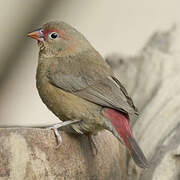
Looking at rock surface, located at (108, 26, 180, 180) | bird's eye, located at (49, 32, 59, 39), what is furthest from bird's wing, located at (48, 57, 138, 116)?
rock surface, located at (108, 26, 180, 180)

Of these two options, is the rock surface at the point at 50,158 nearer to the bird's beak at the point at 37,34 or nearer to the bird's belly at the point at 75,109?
the bird's belly at the point at 75,109

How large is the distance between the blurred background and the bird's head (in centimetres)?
176

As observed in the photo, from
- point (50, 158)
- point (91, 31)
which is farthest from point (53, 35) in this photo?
point (91, 31)

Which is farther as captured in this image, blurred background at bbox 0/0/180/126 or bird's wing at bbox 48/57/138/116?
blurred background at bbox 0/0/180/126

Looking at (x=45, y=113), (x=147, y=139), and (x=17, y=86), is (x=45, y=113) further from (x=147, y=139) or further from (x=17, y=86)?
(x=147, y=139)

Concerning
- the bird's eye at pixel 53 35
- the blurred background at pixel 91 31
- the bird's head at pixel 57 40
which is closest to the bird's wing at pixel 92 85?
the bird's head at pixel 57 40

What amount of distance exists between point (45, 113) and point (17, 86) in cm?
87

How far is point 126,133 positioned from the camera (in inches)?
183

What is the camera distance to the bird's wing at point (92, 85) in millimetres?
4844

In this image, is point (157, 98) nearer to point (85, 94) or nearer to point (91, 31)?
point (85, 94)

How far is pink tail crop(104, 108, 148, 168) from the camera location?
4.52 metres

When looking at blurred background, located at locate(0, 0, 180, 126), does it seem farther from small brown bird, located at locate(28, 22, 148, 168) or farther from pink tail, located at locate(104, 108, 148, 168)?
pink tail, located at locate(104, 108, 148, 168)

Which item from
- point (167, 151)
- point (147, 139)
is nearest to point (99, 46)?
point (147, 139)

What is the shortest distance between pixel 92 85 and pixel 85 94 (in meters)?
0.12
